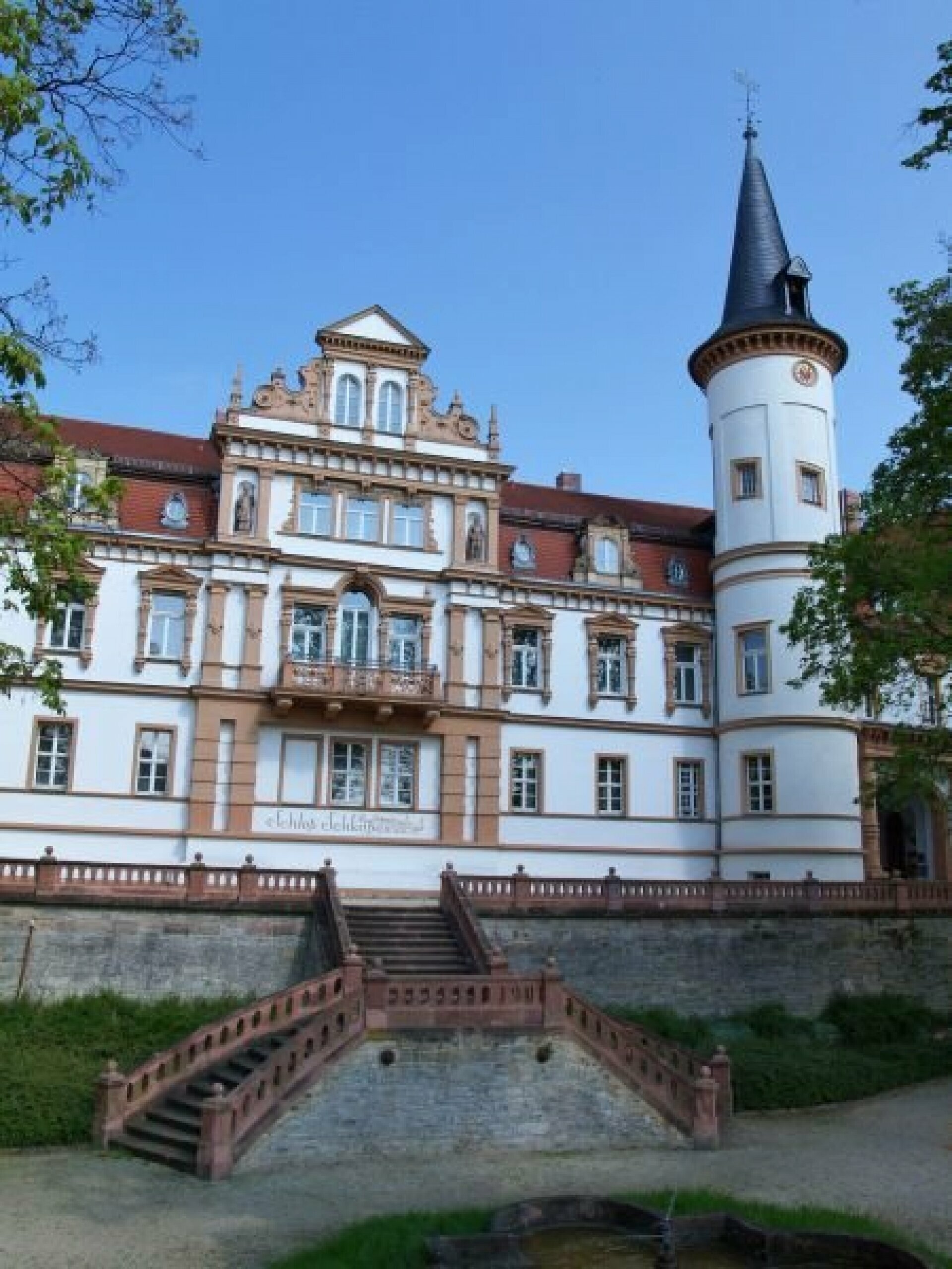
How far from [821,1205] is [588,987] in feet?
33.8

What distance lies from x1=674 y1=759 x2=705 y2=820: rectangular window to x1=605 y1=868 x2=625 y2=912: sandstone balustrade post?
6363 mm

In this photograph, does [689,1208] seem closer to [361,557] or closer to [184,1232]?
[184,1232]

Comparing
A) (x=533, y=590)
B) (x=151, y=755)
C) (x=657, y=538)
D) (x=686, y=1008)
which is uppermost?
(x=657, y=538)

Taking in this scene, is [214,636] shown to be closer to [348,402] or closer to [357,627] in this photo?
[357,627]

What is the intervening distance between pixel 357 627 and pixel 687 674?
32.6ft

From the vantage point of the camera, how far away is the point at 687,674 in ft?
106

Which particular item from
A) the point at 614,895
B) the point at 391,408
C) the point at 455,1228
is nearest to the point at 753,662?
the point at 614,895

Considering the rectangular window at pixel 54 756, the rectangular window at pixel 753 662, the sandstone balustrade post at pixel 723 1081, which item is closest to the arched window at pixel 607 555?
the rectangular window at pixel 753 662

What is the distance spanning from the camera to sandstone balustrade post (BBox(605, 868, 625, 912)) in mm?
24781

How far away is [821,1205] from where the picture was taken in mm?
14070

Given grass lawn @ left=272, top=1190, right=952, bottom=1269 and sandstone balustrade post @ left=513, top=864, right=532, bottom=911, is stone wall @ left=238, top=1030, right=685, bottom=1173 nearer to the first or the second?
grass lawn @ left=272, top=1190, right=952, bottom=1269

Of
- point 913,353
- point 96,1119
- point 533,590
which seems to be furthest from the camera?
point 533,590

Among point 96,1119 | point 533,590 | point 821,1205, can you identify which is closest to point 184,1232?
point 96,1119

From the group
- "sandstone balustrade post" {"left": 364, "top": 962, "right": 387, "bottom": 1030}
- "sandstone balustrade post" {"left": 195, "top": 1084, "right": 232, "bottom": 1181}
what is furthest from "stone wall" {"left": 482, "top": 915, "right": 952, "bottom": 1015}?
"sandstone balustrade post" {"left": 195, "top": 1084, "right": 232, "bottom": 1181}
